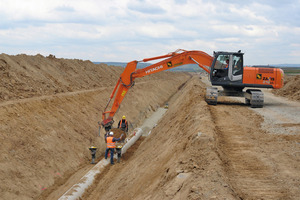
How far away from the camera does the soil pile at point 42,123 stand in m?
12.5

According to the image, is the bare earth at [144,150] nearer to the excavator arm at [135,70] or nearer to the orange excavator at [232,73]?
the orange excavator at [232,73]

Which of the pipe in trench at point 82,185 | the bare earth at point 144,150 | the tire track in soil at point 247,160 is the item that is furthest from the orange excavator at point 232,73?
the tire track in soil at point 247,160

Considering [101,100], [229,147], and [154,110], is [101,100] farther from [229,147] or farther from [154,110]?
[229,147]

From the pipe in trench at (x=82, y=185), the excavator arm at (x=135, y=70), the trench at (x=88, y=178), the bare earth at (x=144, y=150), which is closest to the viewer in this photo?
the bare earth at (x=144, y=150)

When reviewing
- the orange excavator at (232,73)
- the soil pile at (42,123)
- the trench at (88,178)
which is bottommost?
the trench at (88,178)

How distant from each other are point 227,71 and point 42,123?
1148cm

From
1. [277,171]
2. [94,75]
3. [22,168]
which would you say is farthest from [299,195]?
[94,75]

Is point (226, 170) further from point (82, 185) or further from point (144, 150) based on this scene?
point (144, 150)

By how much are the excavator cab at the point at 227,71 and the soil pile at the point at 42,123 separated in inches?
356

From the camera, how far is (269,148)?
880cm

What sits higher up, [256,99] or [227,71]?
[227,71]

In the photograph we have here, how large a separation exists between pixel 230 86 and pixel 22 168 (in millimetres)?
12712

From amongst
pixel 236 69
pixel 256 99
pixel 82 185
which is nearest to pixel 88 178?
pixel 82 185

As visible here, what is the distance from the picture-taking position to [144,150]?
15867 mm
